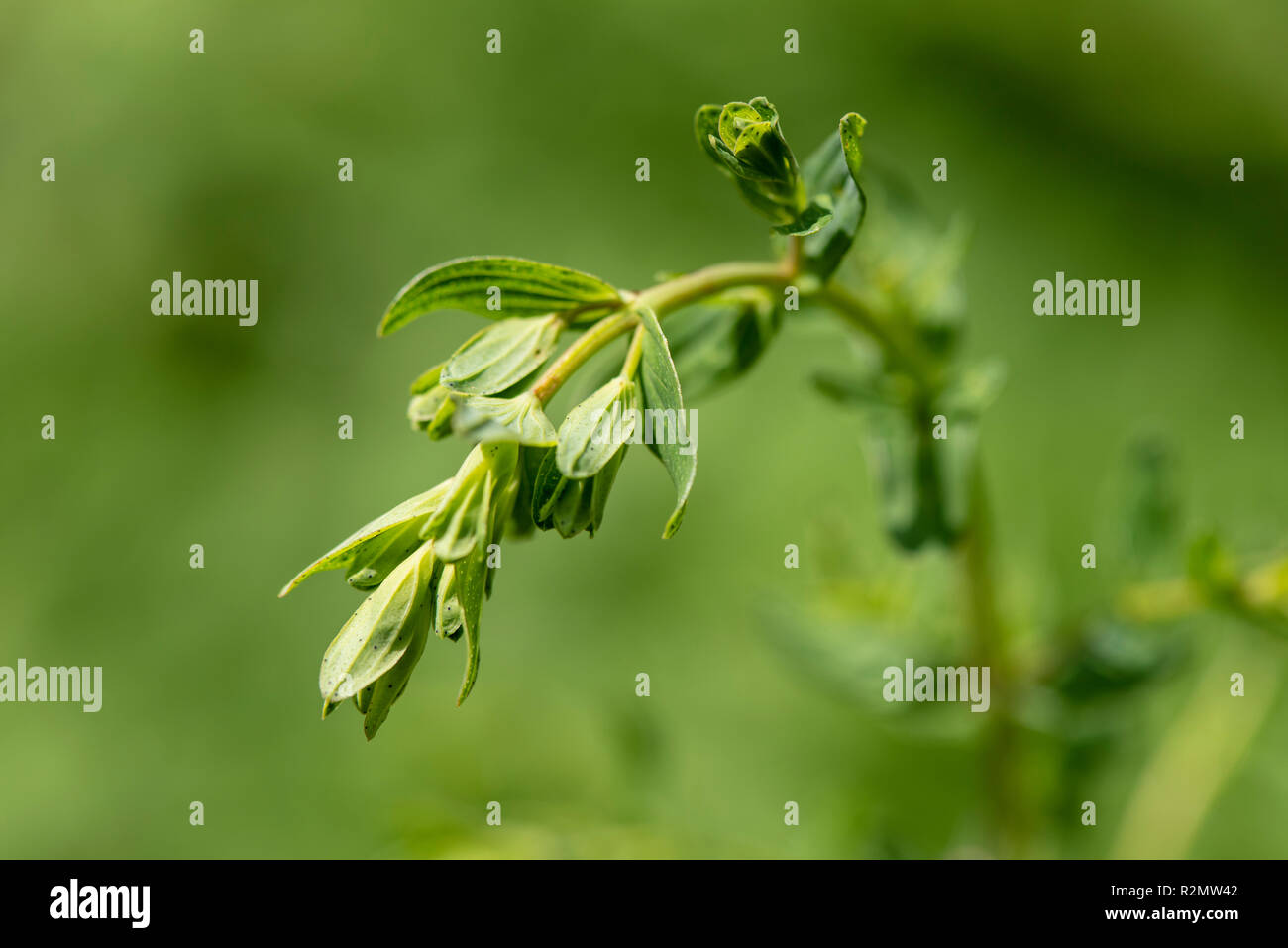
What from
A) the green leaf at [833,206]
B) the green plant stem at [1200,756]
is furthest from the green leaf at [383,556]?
the green plant stem at [1200,756]

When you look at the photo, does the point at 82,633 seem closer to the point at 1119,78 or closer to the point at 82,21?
the point at 82,21

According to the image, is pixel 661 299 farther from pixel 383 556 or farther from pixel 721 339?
pixel 383 556

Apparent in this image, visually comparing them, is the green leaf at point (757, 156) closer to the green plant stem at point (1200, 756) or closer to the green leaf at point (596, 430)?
the green leaf at point (596, 430)

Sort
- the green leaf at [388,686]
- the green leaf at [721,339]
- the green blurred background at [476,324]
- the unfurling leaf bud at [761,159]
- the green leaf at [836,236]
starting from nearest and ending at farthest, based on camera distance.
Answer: the green leaf at [388,686]
the unfurling leaf bud at [761,159]
the green leaf at [836,236]
the green leaf at [721,339]
the green blurred background at [476,324]

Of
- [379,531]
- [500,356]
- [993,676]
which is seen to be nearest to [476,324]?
[993,676]

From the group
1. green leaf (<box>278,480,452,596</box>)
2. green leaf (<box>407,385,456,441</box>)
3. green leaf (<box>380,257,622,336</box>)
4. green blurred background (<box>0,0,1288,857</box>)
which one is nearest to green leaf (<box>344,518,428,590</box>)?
green leaf (<box>278,480,452,596</box>)
